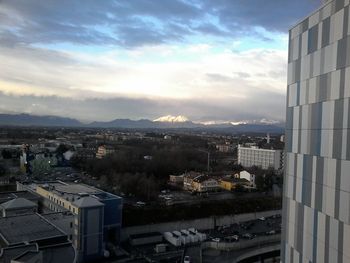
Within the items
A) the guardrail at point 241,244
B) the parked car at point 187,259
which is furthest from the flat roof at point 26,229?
the guardrail at point 241,244

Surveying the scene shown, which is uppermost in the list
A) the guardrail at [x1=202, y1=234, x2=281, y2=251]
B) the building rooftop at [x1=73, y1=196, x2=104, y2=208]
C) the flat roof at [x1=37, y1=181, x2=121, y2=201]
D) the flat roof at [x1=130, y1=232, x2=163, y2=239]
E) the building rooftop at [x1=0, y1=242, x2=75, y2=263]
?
the building rooftop at [x1=73, y1=196, x2=104, y2=208]

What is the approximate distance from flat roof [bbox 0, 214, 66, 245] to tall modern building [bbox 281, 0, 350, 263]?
6.42 metres

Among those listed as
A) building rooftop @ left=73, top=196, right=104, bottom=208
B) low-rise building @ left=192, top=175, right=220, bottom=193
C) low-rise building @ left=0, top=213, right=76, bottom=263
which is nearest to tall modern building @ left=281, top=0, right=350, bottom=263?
low-rise building @ left=0, top=213, right=76, bottom=263

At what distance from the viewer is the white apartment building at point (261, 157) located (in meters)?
35.6

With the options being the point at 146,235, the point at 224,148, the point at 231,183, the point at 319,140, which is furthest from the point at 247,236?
the point at 224,148

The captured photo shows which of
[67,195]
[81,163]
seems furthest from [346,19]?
[81,163]

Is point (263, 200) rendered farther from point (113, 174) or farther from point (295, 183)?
point (295, 183)

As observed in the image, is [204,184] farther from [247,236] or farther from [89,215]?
[89,215]

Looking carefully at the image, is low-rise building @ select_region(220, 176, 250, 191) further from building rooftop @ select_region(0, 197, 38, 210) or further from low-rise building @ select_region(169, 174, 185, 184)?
building rooftop @ select_region(0, 197, 38, 210)

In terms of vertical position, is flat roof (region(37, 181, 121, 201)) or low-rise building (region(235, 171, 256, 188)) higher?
flat roof (region(37, 181, 121, 201))

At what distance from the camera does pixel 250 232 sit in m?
16.2

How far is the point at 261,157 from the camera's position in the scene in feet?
121

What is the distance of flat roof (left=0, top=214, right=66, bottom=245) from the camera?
9.52 metres

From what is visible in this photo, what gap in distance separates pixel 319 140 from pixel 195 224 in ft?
41.0
